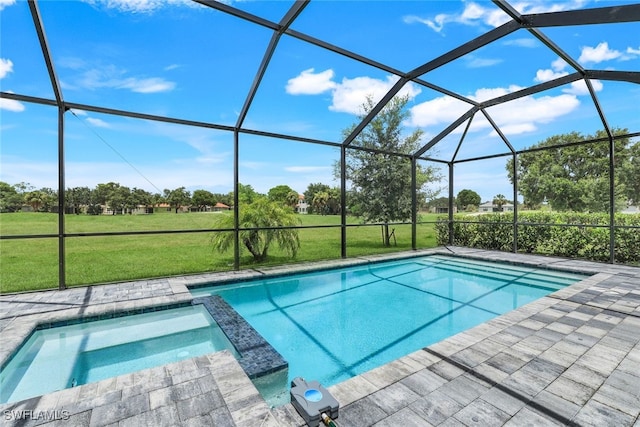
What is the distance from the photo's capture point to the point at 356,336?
148 inches

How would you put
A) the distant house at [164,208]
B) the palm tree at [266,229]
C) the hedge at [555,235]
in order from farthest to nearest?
the distant house at [164,208] < the palm tree at [266,229] < the hedge at [555,235]

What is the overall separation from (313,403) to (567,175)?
57.8ft

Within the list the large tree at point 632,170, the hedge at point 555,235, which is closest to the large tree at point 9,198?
the hedge at point 555,235

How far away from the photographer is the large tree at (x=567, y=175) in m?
13.2

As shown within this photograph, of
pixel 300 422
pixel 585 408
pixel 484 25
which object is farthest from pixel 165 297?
pixel 484 25

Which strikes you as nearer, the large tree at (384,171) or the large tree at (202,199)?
the large tree at (384,171)

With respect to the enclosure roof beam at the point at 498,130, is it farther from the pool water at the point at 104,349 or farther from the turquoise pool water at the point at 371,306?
the pool water at the point at 104,349

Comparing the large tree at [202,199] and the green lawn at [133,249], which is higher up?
the large tree at [202,199]

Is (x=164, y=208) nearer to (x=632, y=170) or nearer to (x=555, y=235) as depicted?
(x=555, y=235)

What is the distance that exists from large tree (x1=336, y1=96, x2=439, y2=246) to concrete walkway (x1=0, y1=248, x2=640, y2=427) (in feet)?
26.6

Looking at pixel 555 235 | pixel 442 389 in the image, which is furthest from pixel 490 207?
pixel 442 389

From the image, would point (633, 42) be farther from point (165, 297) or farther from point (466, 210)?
point (165, 297)

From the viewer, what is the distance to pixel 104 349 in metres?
3.22

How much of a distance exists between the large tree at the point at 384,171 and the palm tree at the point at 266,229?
4608 millimetres
